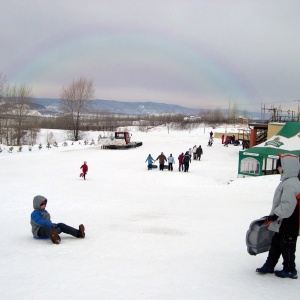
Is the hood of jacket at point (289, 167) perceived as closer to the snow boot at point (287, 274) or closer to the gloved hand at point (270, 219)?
the gloved hand at point (270, 219)

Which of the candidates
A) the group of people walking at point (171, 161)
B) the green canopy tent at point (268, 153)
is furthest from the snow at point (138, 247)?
the group of people walking at point (171, 161)

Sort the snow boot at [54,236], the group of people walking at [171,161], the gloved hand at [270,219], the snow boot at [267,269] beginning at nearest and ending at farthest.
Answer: the gloved hand at [270,219] < the snow boot at [267,269] < the snow boot at [54,236] < the group of people walking at [171,161]

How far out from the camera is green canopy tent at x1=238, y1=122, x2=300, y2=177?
79.6 feet

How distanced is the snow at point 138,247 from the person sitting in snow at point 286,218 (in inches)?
7.8

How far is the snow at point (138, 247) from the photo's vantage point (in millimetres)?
4637

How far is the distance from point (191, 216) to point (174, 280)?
20.1 ft

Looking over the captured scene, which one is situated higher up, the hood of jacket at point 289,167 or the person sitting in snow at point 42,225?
the hood of jacket at point 289,167

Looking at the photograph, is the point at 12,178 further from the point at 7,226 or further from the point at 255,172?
the point at 255,172

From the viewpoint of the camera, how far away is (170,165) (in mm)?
26719

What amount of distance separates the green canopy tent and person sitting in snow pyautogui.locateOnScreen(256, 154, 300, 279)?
20.0 m

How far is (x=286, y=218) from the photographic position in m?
4.79

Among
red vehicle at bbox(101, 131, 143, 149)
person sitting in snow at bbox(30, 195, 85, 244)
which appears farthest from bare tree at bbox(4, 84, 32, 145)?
person sitting in snow at bbox(30, 195, 85, 244)

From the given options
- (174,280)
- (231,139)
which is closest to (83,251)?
(174,280)

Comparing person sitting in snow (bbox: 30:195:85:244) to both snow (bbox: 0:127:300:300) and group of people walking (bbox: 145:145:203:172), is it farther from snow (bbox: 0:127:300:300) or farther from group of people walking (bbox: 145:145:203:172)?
group of people walking (bbox: 145:145:203:172)
